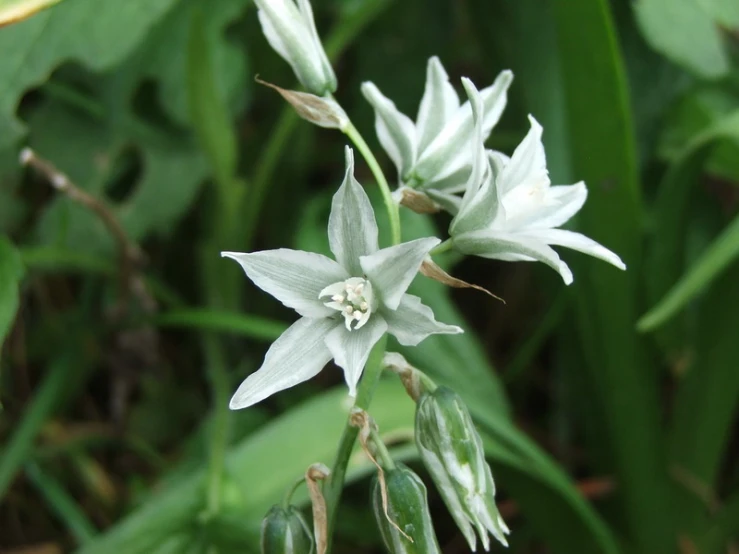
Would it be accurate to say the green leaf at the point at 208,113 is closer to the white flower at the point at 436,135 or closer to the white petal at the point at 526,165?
the white flower at the point at 436,135

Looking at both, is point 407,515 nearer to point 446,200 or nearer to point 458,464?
point 458,464

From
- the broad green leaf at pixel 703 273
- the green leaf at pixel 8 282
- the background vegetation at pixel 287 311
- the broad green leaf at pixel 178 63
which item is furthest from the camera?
the broad green leaf at pixel 178 63

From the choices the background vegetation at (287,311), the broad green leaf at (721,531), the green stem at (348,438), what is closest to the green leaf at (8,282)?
the background vegetation at (287,311)

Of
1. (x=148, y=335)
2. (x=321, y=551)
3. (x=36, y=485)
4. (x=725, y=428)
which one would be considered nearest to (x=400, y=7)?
(x=148, y=335)

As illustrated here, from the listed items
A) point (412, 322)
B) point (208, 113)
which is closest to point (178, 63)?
point (208, 113)

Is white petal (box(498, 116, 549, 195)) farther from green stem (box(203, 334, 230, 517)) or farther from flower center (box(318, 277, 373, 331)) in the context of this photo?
green stem (box(203, 334, 230, 517))

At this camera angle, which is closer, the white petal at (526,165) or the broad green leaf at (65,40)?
the white petal at (526,165)

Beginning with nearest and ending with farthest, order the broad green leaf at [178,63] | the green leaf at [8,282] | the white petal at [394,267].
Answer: the white petal at [394,267] → the green leaf at [8,282] → the broad green leaf at [178,63]
